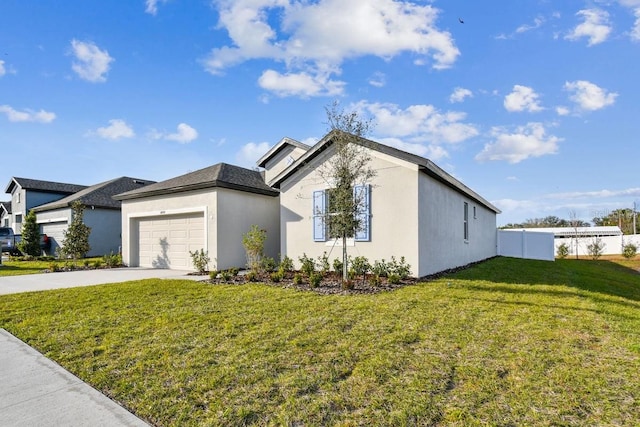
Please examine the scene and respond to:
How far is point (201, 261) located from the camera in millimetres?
12281

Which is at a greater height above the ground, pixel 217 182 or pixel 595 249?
pixel 217 182

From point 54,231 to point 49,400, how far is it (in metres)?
24.6

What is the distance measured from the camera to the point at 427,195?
10141 mm

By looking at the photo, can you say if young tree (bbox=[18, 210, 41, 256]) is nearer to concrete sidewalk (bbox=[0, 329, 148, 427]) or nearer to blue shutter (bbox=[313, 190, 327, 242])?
blue shutter (bbox=[313, 190, 327, 242])

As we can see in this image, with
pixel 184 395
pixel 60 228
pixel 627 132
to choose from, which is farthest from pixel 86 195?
pixel 627 132

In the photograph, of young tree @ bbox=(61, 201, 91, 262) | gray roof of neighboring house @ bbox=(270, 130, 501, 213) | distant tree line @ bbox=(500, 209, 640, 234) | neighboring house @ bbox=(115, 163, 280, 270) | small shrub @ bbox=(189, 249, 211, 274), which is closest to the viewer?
gray roof of neighboring house @ bbox=(270, 130, 501, 213)

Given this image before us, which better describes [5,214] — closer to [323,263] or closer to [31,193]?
[31,193]

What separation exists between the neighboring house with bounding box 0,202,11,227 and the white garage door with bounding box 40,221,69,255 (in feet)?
35.3

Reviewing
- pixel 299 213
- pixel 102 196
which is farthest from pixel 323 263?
pixel 102 196

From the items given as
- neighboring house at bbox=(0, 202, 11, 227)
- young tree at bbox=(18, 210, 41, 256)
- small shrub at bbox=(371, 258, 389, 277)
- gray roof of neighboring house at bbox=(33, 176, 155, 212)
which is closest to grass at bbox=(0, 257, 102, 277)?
gray roof of neighboring house at bbox=(33, 176, 155, 212)

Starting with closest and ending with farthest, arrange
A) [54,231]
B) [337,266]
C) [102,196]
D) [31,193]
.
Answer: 1. [337,266]
2. [102,196]
3. [54,231]
4. [31,193]

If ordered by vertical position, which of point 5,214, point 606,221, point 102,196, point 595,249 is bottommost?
point 595,249

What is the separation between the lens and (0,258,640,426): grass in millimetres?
2754

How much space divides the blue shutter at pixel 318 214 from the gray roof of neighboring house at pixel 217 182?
3258 mm
